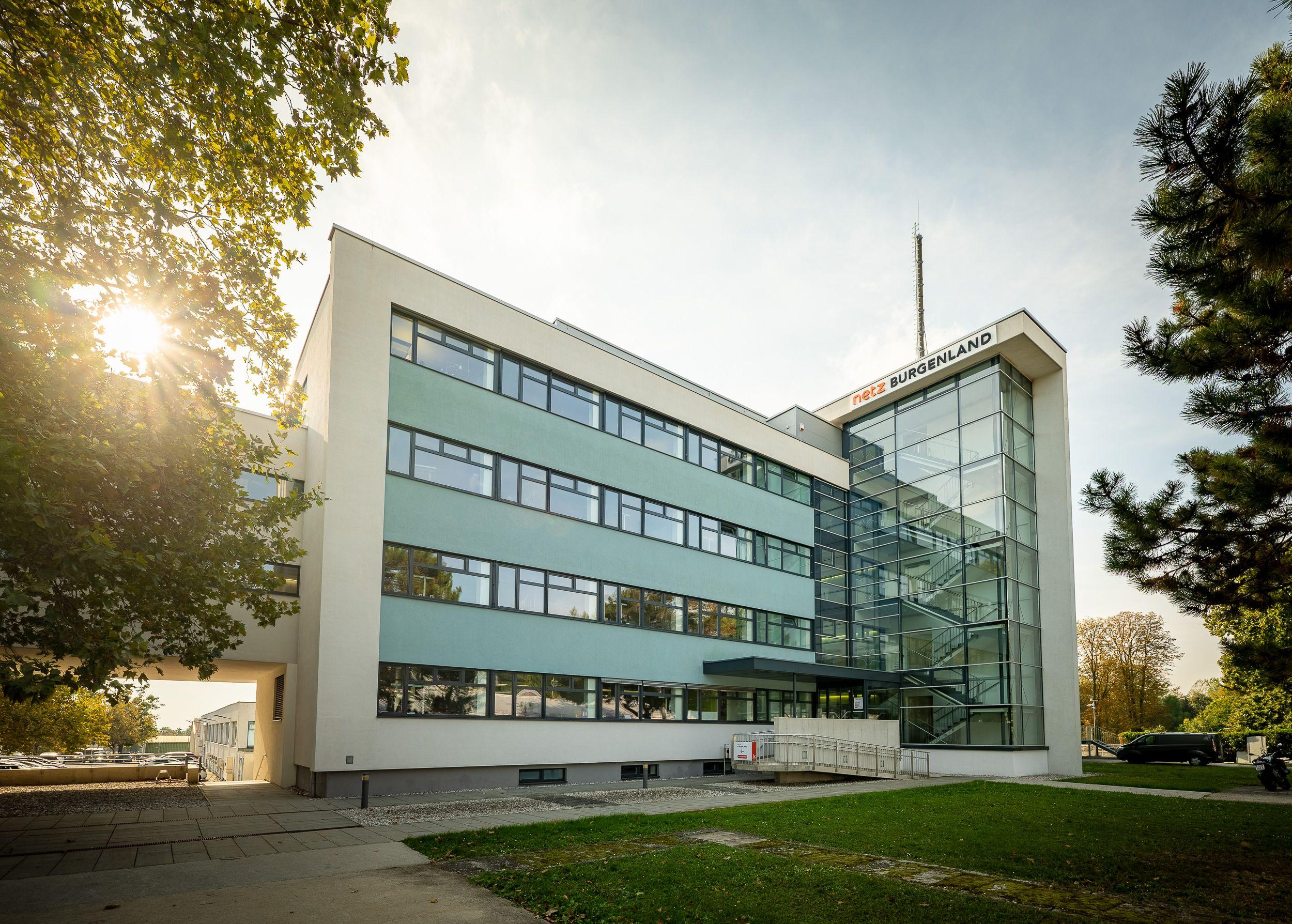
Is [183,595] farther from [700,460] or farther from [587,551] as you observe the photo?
[700,460]

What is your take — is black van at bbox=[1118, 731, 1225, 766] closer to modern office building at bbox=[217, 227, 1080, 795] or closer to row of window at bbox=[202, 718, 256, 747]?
modern office building at bbox=[217, 227, 1080, 795]

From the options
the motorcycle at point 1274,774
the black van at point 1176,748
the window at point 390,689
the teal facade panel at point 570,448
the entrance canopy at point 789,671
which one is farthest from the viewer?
the black van at point 1176,748

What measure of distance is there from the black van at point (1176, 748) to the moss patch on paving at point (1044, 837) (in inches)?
727

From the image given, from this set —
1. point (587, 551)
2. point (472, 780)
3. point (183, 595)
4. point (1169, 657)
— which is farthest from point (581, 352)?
point (1169, 657)

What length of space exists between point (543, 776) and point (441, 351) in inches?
446

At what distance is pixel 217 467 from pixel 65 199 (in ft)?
13.0

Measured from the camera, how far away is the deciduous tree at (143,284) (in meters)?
7.65

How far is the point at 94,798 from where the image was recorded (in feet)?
53.0

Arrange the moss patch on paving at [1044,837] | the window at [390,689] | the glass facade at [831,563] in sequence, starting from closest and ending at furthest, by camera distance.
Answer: the moss patch on paving at [1044,837] < the window at [390,689] < the glass facade at [831,563]

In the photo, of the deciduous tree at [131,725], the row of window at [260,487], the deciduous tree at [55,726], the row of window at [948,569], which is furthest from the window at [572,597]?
the deciduous tree at [131,725]

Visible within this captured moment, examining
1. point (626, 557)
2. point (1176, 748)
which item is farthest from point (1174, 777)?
point (626, 557)

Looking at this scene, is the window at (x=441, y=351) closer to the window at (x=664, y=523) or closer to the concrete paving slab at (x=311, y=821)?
the window at (x=664, y=523)

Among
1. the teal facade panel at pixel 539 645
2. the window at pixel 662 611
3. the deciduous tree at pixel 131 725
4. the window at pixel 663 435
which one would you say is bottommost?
the deciduous tree at pixel 131 725

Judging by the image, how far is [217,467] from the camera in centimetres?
1103
